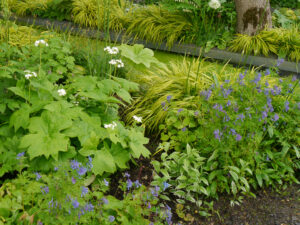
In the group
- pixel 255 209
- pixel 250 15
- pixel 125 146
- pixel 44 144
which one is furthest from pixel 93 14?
pixel 255 209

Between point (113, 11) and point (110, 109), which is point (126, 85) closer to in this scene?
point (110, 109)

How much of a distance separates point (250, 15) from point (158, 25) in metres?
1.72

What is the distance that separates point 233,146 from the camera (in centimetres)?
276

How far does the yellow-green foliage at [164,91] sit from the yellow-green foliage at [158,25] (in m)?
2.15

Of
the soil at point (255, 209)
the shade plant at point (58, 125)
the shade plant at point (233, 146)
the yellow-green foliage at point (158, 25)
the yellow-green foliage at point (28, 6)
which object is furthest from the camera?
the yellow-green foliage at point (28, 6)

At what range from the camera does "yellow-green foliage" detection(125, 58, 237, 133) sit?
343 cm

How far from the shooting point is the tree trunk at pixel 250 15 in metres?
5.70

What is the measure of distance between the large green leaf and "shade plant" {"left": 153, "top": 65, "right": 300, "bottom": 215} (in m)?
0.82

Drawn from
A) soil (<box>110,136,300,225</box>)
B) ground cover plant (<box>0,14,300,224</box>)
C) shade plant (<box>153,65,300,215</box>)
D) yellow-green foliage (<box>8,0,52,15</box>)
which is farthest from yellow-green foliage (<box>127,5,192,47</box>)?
soil (<box>110,136,300,225</box>)

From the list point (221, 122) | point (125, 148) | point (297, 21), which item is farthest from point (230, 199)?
point (297, 21)

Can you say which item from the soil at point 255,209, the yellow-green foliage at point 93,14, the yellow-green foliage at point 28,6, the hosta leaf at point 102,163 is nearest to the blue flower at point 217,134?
the soil at point 255,209

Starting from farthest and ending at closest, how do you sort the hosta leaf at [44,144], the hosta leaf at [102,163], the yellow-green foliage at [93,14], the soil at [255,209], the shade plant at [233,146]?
1. the yellow-green foliage at [93,14]
2. the shade plant at [233,146]
3. the soil at [255,209]
4. the hosta leaf at [102,163]
5. the hosta leaf at [44,144]

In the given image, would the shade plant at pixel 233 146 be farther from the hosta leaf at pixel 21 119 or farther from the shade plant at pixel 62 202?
the hosta leaf at pixel 21 119

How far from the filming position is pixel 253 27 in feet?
19.3
